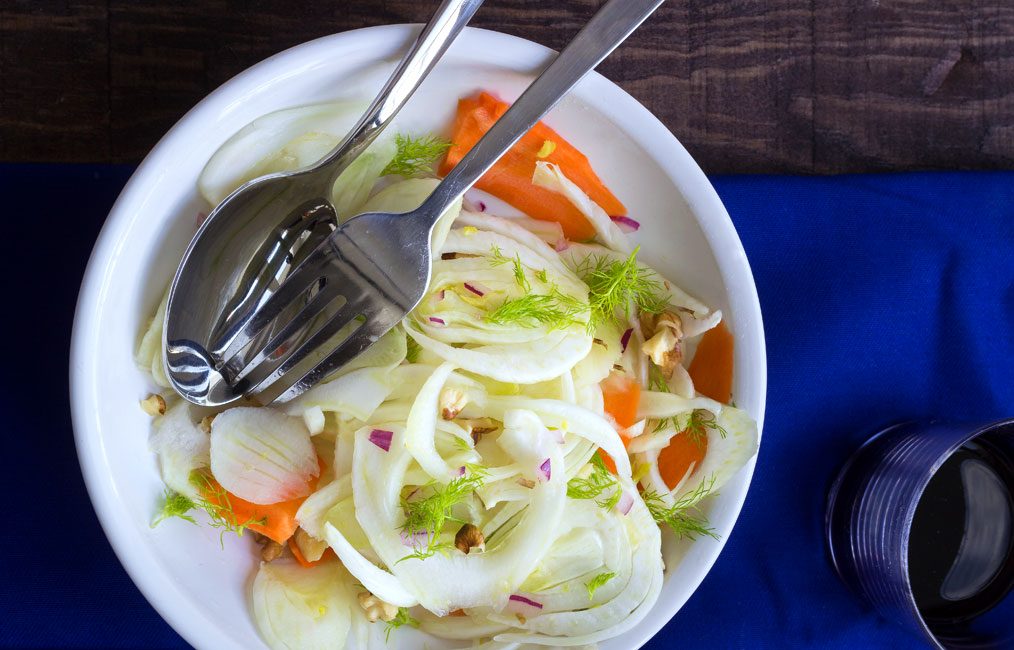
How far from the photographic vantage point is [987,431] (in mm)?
1438

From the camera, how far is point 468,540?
130 centimetres

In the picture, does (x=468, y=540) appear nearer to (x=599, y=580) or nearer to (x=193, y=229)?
(x=599, y=580)

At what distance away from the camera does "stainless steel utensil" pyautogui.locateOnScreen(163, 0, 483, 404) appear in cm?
127

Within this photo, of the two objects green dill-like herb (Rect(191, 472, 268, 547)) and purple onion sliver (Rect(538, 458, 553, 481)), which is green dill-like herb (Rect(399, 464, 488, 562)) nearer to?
purple onion sliver (Rect(538, 458, 553, 481))

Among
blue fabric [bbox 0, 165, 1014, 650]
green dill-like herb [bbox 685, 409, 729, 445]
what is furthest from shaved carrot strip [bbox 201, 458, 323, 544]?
blue fabric [bbox 0, 165, 1014, 650]

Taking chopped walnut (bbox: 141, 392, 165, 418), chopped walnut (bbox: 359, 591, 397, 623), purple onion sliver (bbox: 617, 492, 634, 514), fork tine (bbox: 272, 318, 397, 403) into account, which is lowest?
chopped walnut (bbox: 359, 591, 397, 623)

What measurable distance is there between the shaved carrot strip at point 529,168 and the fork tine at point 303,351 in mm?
299

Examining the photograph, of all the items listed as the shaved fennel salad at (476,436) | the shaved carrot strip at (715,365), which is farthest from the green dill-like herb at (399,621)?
the shaved carrot strip at (715,365)

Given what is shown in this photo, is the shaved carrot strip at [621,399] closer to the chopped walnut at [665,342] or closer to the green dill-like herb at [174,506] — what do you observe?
the chopped walnut at [665,342]

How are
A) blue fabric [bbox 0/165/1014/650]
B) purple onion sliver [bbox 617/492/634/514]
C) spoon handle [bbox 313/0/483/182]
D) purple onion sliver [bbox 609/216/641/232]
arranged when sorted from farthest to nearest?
blue fabric [bbox 0/165/1014/650] < purple onion sliver [bbox 609/216/641/232] < purple onion sliver [bbox 617/492/634/514] < spoon handle [bbox 313/0/483/182]

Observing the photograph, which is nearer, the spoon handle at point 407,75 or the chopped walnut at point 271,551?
the spoon handle at point 407,75

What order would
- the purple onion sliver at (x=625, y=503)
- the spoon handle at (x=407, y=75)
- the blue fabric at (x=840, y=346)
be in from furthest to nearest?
the blue fabric at (x=840, y=346) → the purple onion sliver at (x=625, y=503) → the spoon handle at (x=407, y=75)

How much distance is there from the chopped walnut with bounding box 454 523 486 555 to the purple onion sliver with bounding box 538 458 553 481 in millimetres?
132

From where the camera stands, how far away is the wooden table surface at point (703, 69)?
5.08 feet
